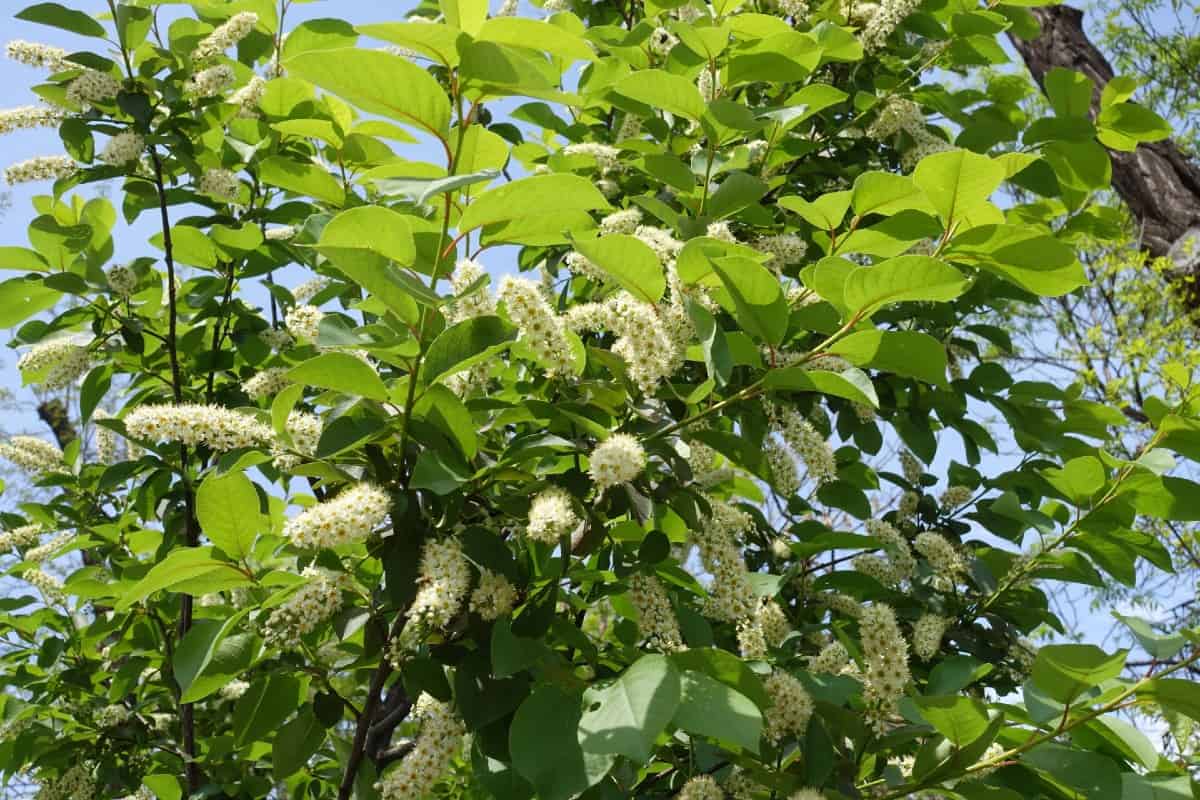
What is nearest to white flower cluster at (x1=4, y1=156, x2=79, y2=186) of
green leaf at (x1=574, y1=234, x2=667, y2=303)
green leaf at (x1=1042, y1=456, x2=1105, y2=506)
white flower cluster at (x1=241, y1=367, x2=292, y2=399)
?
white flower cluster at (x1=241, y1=367, x2=292, y2=399)

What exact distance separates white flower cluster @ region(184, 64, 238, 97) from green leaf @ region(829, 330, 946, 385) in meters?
1.85

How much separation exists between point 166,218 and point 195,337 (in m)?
0.35

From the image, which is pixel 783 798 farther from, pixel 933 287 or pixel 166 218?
pixel 166 218

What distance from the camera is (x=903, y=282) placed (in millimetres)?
1480

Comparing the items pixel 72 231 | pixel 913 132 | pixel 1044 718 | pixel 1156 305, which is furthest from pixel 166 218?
pixel 1156 305

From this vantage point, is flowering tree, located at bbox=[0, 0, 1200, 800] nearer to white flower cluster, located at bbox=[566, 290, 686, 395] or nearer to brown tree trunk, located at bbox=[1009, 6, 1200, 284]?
white flower cluster, located at bbox=[566, 290, 686, 395]

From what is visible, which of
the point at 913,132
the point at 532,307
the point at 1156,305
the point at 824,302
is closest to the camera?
the point at 532,307

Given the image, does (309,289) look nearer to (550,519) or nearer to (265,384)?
(265,384)

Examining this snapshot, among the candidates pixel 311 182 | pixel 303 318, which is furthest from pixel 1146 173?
pixel 303 318

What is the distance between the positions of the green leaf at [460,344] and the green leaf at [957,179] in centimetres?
66

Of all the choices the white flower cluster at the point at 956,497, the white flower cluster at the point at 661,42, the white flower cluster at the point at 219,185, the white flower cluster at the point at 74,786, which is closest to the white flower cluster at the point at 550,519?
the white flower cluster at the point at 219,185

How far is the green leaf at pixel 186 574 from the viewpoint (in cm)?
151

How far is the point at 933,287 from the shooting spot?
1.48m

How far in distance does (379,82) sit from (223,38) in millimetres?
1506
